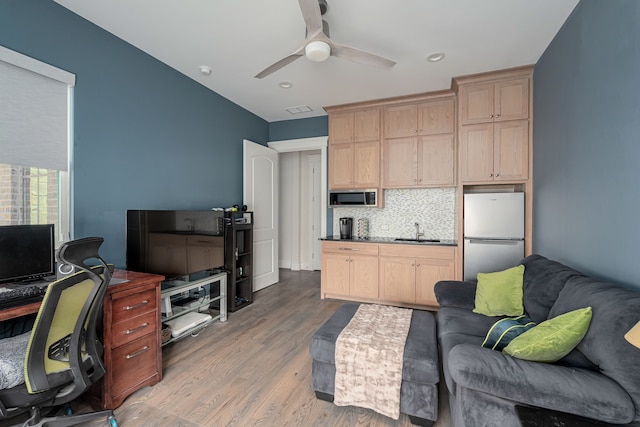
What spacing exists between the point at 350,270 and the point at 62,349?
302 centimetres

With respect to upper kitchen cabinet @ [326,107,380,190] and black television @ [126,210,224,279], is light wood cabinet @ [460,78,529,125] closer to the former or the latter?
upper kitchen cabinet @ [326,107,380,190]

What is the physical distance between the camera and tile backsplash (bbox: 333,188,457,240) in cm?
397

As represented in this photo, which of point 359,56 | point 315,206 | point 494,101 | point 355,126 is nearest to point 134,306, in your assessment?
point 359,56

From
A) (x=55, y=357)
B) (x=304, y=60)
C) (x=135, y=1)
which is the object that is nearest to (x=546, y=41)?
(x=304, y=60)

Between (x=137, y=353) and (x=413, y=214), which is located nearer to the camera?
(x=137, y=353)

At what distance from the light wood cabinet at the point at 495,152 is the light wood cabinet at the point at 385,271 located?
3.20ft

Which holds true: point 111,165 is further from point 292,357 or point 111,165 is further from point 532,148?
point 532,148

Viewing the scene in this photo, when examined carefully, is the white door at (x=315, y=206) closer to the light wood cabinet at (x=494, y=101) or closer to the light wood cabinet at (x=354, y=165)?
the light wood cabinet at (x=354, y=165)

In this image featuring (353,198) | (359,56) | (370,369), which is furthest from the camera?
(353,198)

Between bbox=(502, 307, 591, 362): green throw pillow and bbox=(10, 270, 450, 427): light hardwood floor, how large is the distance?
786 millimetres

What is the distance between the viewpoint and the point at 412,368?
1.62 meters

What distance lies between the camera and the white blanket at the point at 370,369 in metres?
1.66

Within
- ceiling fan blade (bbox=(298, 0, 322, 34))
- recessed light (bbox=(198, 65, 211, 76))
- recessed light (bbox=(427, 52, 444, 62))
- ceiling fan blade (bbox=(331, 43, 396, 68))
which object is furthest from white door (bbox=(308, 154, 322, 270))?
ceiling fan blade (bbox=(298, 0, 322, 34))

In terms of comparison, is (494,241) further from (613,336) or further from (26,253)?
(26,253)
